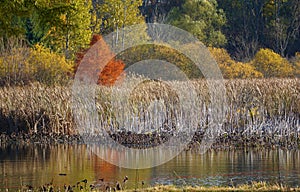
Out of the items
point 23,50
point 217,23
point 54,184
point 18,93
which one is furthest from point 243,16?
point 54,184

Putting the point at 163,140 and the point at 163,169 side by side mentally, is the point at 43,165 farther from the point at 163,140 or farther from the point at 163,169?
the point at 163,140

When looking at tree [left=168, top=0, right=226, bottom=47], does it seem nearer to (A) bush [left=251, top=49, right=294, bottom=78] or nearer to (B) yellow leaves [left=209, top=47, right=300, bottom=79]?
(B) yellow leaves [left=209, top=47, right=300, bottom=79]

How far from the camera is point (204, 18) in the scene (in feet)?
192

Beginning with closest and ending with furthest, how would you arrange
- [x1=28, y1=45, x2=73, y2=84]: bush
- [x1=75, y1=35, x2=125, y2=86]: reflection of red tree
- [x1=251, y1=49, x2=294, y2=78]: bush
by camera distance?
[x1=28, y1=45, x2=73, y2=84]: bush < [x1=75, y1=35, x2=125, y2=86]: reflection of red tree < [x1=251, y1=49, x2=294, y2=78]: bush

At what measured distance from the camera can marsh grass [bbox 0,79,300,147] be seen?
21656mm

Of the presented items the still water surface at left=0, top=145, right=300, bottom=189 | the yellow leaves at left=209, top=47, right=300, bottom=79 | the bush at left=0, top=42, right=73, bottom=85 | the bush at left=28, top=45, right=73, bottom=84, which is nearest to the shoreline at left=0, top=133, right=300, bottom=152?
the still water surface at left=0, top=145, right=300, bottom=189

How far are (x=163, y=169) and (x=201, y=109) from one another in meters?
5.74

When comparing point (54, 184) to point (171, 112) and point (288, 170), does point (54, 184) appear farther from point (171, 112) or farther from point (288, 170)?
point (171, 112)

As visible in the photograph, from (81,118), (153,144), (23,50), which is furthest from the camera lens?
(23,50)

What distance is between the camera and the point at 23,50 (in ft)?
111

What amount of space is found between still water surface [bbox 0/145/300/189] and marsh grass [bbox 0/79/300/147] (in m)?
2.04

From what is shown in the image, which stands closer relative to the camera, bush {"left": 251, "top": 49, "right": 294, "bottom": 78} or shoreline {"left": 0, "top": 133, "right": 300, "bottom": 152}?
shoreline {"left": 0, "top": 133, "right": 300, "bottom": 152}

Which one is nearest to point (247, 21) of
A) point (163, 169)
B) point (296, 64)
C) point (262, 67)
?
point (296, 64)

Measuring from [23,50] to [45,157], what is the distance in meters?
14.8
